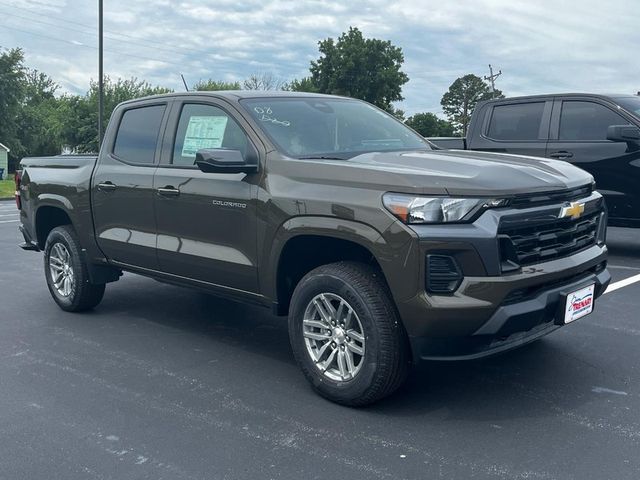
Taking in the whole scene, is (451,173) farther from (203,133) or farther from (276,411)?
(203,133)

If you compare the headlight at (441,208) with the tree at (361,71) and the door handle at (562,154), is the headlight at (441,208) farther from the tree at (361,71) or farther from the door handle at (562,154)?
the tree at (361,71)

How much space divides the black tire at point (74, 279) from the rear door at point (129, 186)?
0.42m

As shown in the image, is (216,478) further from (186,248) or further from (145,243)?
(145,243)

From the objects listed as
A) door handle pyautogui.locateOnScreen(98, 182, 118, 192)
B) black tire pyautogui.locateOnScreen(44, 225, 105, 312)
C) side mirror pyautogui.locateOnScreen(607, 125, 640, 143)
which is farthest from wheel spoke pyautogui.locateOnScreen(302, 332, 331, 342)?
side mirror pyautogui.locateOnScreen(607, 125, 640, 143)

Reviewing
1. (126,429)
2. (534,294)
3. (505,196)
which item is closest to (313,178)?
(505,196)

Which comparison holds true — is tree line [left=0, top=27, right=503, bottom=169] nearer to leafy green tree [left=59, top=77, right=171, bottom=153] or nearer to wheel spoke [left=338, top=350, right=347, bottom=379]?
leafy green tree [left=59, top=77, right=171, bottom=153]

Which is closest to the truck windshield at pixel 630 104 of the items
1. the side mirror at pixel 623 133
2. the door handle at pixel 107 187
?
the side mirror at pixel 623 133

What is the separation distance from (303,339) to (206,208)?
1207 millimetres

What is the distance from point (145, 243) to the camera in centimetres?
555

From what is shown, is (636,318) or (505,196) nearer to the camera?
(505,196)

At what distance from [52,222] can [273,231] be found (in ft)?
11.3

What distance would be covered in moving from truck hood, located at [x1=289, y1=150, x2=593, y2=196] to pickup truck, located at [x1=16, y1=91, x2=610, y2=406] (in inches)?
0.4

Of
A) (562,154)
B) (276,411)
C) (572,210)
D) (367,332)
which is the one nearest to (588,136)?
(562,154)

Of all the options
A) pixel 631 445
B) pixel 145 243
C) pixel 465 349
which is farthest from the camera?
pixel 145 243
